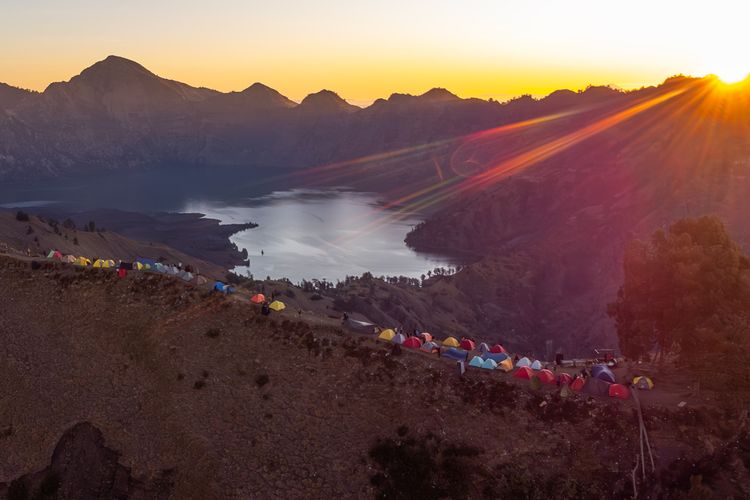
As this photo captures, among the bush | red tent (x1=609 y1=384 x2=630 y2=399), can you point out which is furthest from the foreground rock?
red tent (x1=609 y1=384 x2=630 y2=399)

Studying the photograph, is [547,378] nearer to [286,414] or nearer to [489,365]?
[489,365]

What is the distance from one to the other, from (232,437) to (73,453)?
12791mm

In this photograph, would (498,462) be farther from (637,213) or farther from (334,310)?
(637,213)

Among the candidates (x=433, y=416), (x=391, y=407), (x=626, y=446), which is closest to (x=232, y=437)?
(x=391, y=407)

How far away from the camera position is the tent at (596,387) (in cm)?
4009

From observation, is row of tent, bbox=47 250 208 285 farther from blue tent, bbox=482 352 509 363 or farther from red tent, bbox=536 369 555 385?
red tent, bbox=536 369 555 385

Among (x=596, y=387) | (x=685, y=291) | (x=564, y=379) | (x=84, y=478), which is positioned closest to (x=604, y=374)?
(x=596, y=387)

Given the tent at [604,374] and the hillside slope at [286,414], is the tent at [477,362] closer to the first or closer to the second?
the hillside slope at [286,414]

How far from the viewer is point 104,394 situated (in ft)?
155

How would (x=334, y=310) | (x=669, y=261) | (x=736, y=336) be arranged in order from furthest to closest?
(x=334, y=310) < (x=669, y=261) < (x=736, y=336)

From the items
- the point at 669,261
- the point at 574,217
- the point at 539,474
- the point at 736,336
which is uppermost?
the point at 669,261

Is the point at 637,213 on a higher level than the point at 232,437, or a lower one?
lower

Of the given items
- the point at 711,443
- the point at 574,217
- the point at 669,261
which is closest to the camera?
the point at 711,443

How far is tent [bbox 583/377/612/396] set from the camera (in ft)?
132
